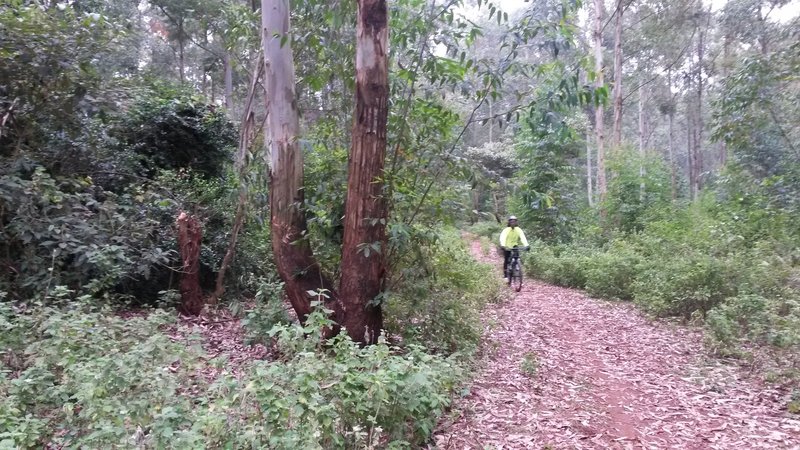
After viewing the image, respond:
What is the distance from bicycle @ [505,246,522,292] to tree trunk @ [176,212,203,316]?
671 centimetres

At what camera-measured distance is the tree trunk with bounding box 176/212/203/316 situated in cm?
765

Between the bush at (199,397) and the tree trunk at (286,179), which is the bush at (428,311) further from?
the bush at (199,397)

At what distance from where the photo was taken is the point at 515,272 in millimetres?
11930

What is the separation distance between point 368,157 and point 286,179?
1.13 m

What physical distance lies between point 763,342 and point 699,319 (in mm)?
1379

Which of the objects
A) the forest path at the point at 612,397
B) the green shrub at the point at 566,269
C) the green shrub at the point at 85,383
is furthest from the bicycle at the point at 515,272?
the green shrub at the point at 85,383

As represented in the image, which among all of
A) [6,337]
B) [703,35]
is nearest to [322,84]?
[6,337]

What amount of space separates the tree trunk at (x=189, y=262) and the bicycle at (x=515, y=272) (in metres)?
6.71

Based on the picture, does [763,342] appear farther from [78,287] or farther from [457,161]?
[78,287]

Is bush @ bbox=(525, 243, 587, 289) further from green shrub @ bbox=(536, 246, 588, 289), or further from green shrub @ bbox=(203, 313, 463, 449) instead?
green shrub @ bbox=(203, 313, 463, 449)

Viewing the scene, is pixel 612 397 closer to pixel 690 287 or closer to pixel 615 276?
pixel 690 287

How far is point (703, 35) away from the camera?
99.7ft

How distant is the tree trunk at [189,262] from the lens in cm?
765

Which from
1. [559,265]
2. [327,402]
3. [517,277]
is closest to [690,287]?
[517,277]
